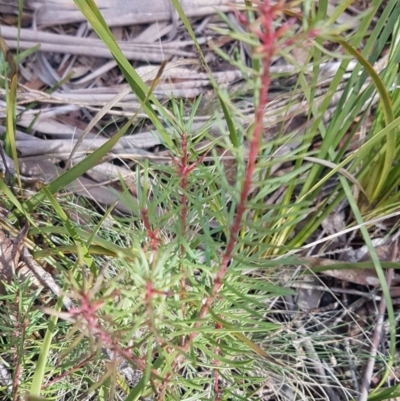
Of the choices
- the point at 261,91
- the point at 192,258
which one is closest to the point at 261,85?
the point at 261,91

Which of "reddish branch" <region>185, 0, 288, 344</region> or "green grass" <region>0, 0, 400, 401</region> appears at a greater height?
"reddish branch" <region>185, 0, 288, 344</region>

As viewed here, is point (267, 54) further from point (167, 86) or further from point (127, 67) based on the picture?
point (167, 86)

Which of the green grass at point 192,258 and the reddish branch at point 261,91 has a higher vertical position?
the reddish branch at point 261,91

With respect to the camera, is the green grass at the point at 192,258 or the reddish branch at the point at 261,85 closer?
the reddish branch at the point at 261,85

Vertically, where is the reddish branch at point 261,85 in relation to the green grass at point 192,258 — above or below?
above

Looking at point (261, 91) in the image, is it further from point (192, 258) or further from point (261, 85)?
point (192, 258)

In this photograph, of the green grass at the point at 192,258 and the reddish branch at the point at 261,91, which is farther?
the green grass at the point at 192,258

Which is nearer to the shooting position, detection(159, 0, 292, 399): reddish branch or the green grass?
detection(159, 0, 292, 399): reddish branch

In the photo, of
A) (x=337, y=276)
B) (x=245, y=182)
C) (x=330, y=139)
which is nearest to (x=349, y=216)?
(x=337, y=276)
